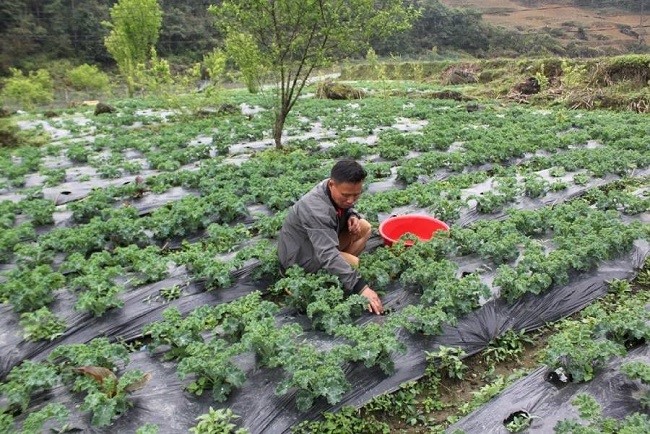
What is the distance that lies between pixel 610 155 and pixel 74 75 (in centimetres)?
Result: 3011

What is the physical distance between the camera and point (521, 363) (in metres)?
4.11

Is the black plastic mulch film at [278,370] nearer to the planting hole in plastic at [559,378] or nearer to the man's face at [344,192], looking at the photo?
the planting hole in plastic at [559,378]

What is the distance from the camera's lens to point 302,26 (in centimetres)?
1027

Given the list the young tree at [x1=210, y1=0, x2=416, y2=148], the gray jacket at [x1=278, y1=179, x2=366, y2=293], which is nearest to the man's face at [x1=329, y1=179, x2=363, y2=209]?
the gray jacket at [x1=278, y1=179, x2=366, y2=293]

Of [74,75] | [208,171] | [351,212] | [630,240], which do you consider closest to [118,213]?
[208,171]

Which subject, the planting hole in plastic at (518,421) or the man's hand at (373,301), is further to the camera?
the man's hand at (373,301)

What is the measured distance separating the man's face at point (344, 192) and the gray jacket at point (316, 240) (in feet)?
0.36

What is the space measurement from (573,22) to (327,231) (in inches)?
2788

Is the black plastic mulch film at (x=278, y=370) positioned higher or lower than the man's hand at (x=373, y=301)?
lower

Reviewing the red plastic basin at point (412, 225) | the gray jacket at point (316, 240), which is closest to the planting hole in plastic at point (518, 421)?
the gray jacket at point (316, 240)

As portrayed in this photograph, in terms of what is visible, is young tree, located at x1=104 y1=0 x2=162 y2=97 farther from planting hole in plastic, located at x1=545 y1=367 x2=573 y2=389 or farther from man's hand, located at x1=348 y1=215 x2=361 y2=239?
planting hole in plastic, located at x1=545 y1=367 x2=573 y2=389

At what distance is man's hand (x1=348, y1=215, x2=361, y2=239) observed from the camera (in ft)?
16.6

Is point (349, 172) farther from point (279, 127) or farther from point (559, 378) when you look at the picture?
point (279, 127)

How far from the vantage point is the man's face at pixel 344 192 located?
13.9 feet
